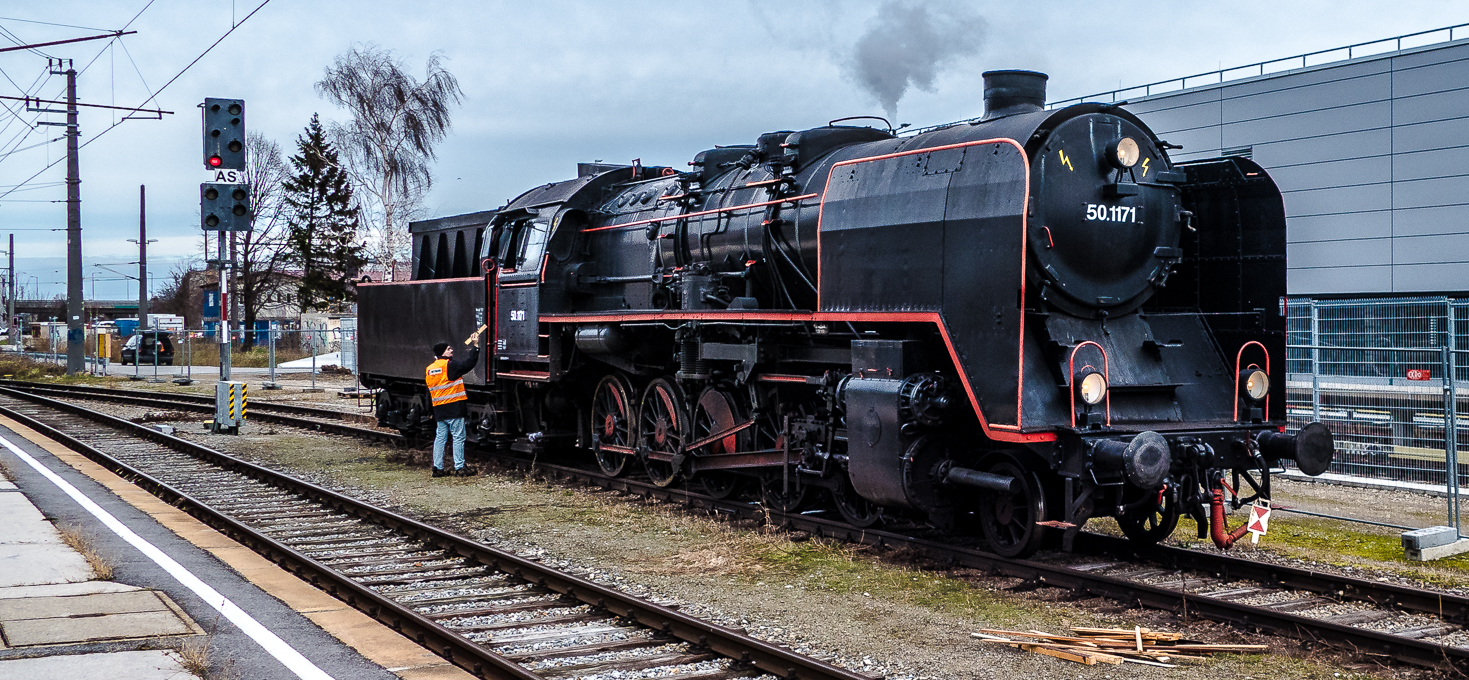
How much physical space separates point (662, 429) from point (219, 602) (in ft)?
16.4

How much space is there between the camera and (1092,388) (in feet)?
23.2

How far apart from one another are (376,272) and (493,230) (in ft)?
103

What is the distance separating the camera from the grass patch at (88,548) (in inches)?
291

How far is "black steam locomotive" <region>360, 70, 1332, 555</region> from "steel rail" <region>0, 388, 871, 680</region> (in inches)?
82.7

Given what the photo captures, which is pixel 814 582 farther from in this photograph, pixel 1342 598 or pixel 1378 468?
pixel 1378 468

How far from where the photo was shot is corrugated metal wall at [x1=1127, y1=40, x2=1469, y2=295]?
2138cm

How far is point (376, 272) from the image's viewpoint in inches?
1702

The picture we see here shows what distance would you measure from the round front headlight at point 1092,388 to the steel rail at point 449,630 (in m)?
2.71

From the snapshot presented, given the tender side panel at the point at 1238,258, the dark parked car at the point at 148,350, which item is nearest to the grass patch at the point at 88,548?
the tender side panel at the point at 1238,258

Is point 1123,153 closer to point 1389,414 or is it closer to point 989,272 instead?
point 989,272

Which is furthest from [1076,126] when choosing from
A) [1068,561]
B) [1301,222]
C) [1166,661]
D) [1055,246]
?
[1301,222]

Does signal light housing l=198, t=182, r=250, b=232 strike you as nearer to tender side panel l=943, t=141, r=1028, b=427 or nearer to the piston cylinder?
tender side panel l=943, t=141, r=1028, b=427

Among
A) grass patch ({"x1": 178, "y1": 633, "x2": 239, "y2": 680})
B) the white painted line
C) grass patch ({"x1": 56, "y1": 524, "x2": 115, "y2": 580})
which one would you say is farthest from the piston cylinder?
grass patch ({"x1": 56, "y1": 524, "x2": 115, "y2": 580})

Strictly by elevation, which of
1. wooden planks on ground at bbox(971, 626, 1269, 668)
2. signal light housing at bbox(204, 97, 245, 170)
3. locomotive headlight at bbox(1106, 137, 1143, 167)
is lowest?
wooden planks on ground at bbox(971, 626, 1269, 668)
